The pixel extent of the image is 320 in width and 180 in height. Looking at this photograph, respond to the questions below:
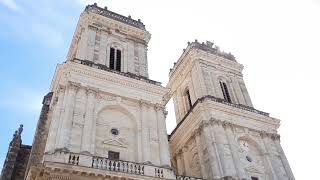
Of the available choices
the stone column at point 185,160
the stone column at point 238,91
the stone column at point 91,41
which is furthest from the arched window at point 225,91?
the stone column at point 91,41

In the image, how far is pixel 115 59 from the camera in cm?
3150

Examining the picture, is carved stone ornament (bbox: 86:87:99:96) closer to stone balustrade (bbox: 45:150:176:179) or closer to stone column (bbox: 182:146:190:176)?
stone balustrade (bbox: 45:150:176:179)

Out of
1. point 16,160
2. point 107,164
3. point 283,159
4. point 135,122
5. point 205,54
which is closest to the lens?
point 107,164

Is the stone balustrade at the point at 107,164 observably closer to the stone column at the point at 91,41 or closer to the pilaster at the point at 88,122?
the pilaster at the point at 88,122

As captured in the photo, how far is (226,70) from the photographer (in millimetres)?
37406

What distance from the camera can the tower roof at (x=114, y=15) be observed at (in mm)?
34031

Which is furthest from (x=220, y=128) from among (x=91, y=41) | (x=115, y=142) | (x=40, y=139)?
(x=40, y=139)

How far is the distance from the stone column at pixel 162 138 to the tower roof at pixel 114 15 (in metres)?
10.3

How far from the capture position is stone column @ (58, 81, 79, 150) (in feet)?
75.0

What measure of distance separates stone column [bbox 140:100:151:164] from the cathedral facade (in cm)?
7

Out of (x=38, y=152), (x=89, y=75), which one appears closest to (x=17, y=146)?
(x=38, y=152)

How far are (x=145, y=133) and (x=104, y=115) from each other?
3070mm

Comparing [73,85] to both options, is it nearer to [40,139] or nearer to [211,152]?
[40,139]

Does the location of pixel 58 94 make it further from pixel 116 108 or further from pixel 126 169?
pixel 126 169
